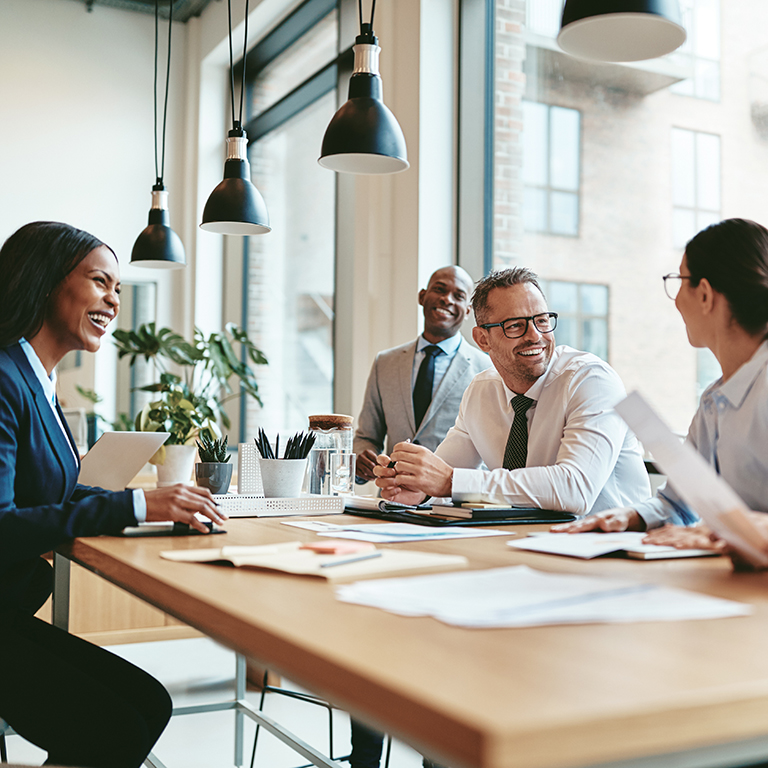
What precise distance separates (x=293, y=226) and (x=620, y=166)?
3.75 m

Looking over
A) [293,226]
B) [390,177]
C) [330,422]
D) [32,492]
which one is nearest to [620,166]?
[390,177]

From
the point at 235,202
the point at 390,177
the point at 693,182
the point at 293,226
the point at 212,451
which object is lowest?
the point at 212,451

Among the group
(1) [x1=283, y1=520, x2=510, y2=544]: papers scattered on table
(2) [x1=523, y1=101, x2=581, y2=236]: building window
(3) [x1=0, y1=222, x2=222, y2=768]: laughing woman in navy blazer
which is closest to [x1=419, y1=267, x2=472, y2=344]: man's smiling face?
(2) [x1=523, y1=101, x2=581, y2=236]: building window

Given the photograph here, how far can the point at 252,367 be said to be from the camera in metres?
7.33

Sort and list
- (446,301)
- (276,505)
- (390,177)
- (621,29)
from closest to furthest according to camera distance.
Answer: (621,29) < (276,505) < (446,301) < (390,177)

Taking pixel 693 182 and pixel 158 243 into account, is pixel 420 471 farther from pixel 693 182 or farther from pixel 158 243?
pixel 158 243

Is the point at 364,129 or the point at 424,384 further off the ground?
the point at 364,129

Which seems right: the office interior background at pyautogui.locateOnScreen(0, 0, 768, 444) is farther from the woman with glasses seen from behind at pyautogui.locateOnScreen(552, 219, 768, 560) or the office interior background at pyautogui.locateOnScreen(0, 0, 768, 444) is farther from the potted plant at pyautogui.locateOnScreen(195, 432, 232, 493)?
the potted plant at pyautogui.locateOnScreen(195, 432, 232, 493)

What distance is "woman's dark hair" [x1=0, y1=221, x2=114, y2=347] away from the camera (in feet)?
6.12

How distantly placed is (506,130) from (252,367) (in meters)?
3.59

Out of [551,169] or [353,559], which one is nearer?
[353,559]

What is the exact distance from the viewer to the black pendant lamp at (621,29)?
1.66 meters

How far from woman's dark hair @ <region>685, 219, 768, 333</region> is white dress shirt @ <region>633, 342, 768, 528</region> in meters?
0.07

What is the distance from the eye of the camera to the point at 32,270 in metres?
1.90
